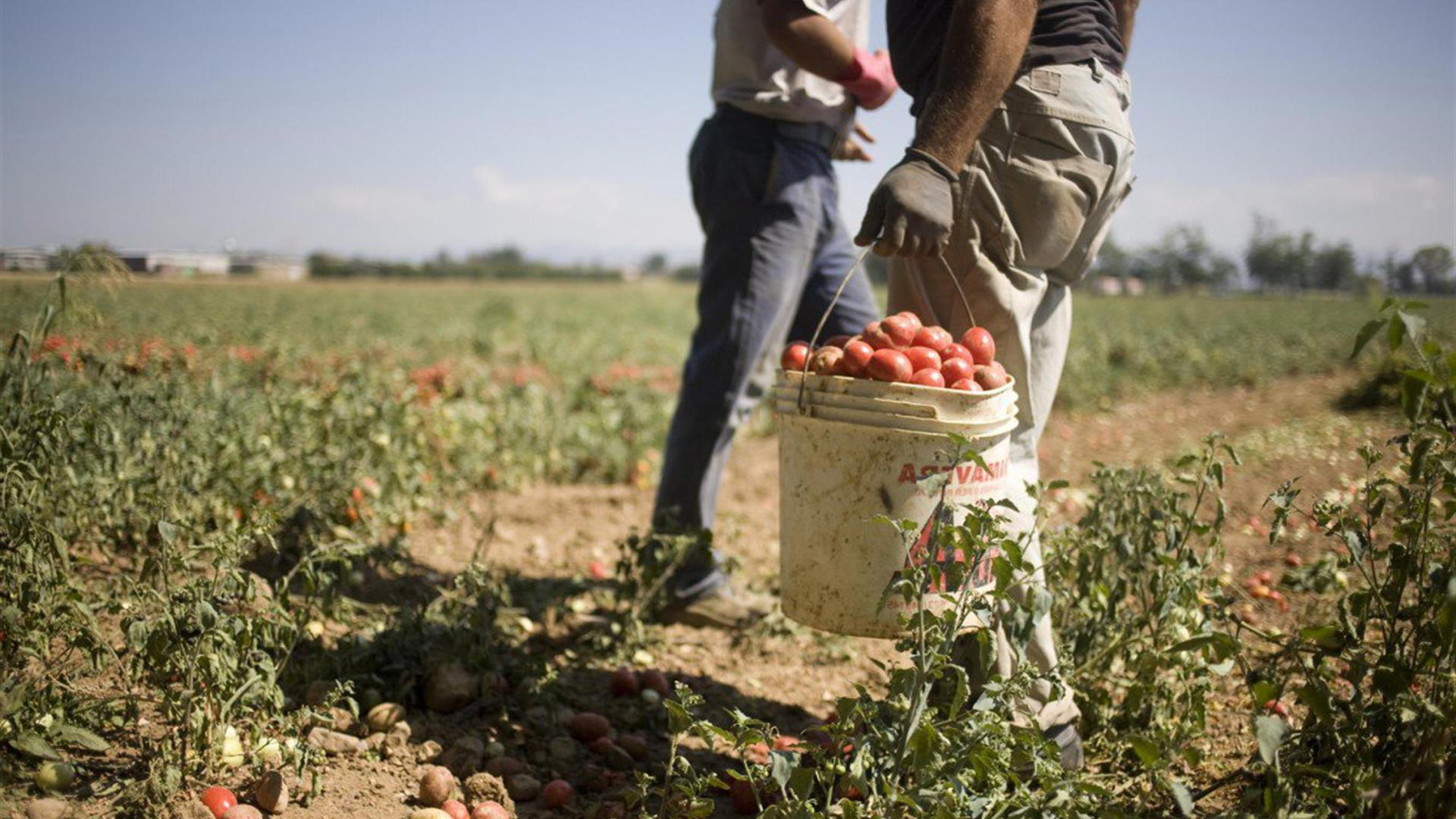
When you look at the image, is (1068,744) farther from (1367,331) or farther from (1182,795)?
(1367,331)

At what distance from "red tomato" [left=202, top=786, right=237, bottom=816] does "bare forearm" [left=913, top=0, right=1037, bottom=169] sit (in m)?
1.90

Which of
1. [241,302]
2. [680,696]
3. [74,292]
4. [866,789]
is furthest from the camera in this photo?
[241,302]

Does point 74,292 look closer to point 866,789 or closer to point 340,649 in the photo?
point 340,649

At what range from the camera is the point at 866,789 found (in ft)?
4.73

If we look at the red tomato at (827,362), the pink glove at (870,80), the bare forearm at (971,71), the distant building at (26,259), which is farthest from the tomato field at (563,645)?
the pink glove at (870,80)

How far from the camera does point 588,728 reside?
2.28m

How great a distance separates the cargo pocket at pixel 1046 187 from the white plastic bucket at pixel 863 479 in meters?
0.37

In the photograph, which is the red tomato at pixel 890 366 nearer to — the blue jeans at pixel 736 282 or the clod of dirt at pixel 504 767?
the blue jeans at pixel 736 282

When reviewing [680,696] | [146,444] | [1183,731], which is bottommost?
[1183,731]

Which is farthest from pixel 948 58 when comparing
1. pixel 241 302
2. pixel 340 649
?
pixel 241 302

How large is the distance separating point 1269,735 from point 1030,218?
116cm

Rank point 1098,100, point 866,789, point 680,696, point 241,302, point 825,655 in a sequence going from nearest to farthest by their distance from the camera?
point 866,789 < point 680,696 < point 1098,100 < point 825,655 < point 241,302

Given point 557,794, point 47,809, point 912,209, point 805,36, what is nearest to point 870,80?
point 805,36

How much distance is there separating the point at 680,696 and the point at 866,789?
0.36m
